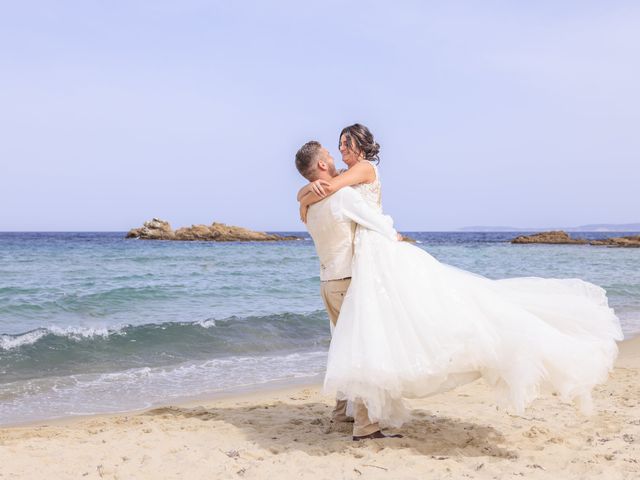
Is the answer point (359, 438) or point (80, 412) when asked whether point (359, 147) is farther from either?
point (80, 412)

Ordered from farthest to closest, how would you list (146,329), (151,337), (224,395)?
(146,329)
(151,337)
(224,395)

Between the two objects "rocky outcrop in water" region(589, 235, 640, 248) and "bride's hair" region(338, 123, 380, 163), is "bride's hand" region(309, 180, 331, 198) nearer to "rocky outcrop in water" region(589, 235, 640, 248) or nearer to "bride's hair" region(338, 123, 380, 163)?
"bride's hair" region(338, 123, 380, 163)

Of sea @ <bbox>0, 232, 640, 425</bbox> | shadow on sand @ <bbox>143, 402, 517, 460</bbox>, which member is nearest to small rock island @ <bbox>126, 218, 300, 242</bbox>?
sea @ <bbox>0, 232, 640, 425</bbox>

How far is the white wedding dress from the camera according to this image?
13.7ft

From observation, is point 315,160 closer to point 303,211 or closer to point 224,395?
point 303,211

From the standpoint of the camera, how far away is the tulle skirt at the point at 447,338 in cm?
417

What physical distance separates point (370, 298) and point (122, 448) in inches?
86.7

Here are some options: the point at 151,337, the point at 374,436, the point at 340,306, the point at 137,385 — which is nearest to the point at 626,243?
the point at 151,337

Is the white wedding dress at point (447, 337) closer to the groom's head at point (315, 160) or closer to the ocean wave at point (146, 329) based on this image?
the groom's head at point (315, 160)

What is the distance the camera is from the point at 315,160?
15.6 feet

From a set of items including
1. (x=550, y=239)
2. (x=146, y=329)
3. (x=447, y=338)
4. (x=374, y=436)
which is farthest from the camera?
(x=550, y=239)

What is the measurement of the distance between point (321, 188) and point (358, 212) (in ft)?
1.06

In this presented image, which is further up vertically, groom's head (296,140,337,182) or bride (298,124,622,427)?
groom's head (296,140,337,182)

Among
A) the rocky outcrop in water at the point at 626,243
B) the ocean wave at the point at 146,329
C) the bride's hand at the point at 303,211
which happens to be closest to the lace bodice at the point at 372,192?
the bride's hand at the point at 303,211
